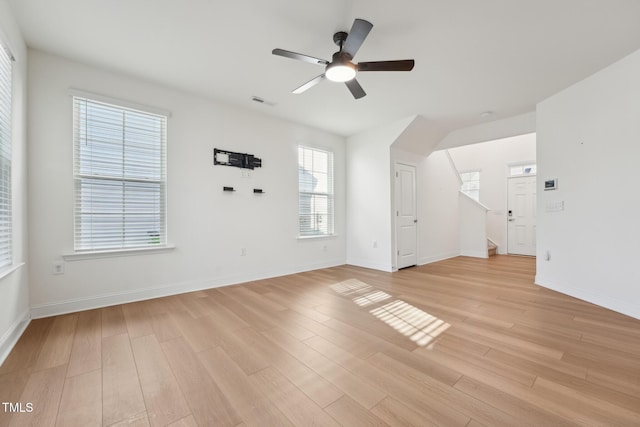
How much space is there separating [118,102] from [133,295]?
7.58 feet

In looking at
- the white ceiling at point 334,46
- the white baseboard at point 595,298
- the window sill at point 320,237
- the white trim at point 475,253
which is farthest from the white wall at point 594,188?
the window sill at point 320,237

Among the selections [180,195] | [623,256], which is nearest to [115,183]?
[180,195]

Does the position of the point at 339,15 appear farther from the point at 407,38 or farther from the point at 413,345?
the point at 413,345

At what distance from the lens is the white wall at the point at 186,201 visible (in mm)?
2725

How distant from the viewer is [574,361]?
185cm

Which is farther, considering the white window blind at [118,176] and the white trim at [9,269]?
the white window blind at [118,176]

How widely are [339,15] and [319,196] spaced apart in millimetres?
3281

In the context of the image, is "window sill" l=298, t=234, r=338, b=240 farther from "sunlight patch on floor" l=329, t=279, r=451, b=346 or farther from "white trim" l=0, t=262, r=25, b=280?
"white trim" l=0, t=262, r=25, b=280

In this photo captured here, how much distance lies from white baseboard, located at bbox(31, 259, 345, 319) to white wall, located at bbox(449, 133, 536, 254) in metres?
6.21

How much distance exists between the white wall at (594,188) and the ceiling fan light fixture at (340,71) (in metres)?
2.95

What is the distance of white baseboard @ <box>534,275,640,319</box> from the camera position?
2.68 meters

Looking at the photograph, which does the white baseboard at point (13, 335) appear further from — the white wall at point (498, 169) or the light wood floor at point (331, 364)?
the white wall at point (498, 169)

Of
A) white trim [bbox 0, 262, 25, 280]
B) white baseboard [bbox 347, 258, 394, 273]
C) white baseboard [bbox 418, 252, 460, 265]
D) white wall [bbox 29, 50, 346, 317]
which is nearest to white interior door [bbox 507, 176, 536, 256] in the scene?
white baseboard [bbox 418, 252, 460, 265]

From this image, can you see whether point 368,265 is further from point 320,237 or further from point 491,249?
point 491,249
